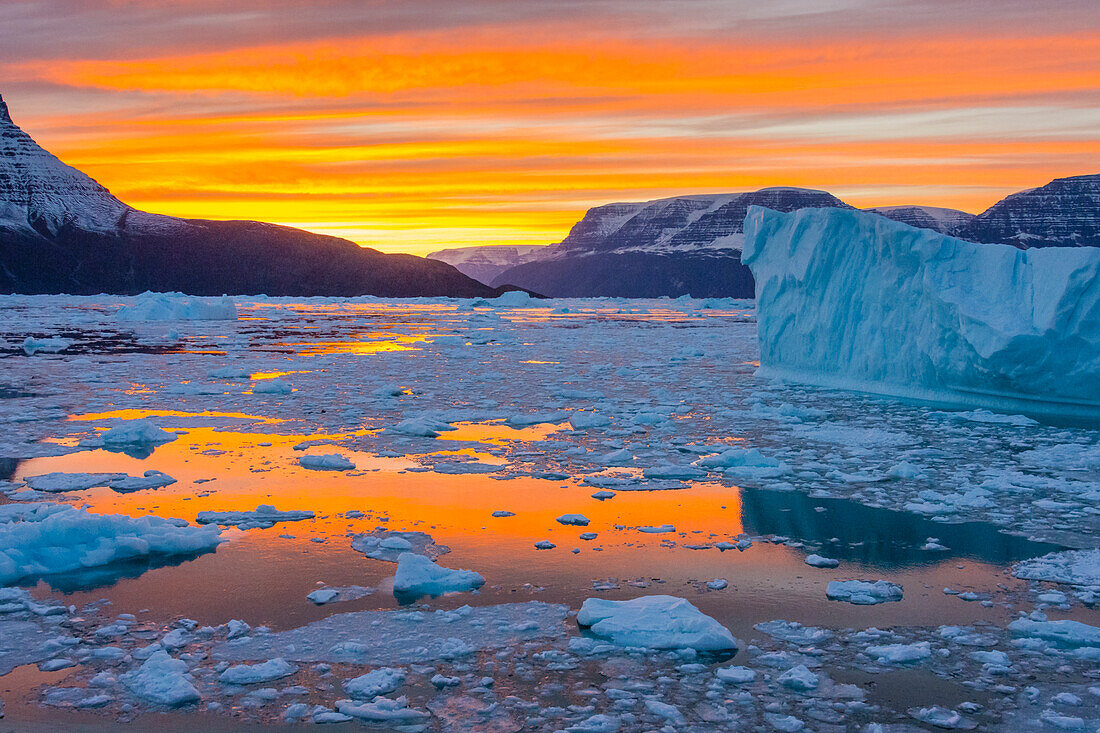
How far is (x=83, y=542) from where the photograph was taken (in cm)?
479

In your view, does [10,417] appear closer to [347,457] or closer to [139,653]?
[347,457]

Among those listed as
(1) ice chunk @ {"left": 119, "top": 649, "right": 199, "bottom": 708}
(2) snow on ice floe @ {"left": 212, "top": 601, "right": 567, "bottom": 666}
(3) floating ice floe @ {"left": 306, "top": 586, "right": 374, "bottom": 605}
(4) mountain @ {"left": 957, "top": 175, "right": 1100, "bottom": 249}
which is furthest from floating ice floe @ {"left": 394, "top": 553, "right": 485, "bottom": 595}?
(4) mountain @ {"left": 957, "top": 175, "right": 1100, "bottom": 249}

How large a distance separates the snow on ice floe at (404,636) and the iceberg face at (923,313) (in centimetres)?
817

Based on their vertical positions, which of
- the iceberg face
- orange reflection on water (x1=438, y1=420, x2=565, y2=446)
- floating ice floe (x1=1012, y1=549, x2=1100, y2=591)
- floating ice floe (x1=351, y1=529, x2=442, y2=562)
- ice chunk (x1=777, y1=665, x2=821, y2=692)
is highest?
the iceberg face

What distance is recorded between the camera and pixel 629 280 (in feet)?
616

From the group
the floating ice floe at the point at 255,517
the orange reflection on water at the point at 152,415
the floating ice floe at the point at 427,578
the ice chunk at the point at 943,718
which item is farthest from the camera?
the orange reflection on water at the point at 152,415

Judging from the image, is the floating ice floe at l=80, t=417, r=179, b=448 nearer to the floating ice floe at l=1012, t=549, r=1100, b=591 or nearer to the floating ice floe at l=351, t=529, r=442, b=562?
the floating ice floe at l=351, t=529, r=442, b=562

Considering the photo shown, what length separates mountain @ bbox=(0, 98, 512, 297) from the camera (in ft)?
340

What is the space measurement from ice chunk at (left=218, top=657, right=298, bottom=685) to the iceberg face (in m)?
9.15

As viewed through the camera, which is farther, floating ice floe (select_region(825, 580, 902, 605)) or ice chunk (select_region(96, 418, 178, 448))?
ice chunk (select_region(96, 418, 178, 448))

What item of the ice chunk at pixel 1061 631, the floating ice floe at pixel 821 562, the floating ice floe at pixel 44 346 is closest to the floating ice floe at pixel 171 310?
the floating ice floe at pixel 44 346

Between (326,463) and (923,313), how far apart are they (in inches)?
330

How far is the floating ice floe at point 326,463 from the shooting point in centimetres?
692

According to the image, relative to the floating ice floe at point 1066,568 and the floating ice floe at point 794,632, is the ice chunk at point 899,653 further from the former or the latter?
the floating ice floe at point 1066,568
